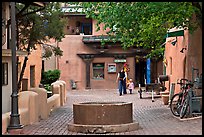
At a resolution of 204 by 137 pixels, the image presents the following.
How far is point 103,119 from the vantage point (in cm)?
1262

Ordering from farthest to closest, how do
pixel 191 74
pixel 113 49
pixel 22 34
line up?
pixel 113 49
pixel 22 34
pixel 191 74

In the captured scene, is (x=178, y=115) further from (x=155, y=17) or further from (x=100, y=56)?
(x=100, y=56)

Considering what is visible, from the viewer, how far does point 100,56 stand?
1494 inches

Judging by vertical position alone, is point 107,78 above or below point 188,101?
above

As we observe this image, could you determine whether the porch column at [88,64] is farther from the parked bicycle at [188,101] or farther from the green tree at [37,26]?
the parked bicycle at [188,101]

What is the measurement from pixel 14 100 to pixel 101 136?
2509 millimetres

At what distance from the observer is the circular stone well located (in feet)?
41.0

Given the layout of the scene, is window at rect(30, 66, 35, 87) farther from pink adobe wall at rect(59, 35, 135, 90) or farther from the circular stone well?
the circular stone well

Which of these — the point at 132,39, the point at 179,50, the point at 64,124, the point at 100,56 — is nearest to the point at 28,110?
the point at 64,124

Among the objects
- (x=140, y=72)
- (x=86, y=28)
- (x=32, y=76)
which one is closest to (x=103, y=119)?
(x=32, y=76)

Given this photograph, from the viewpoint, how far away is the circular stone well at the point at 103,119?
12500mm

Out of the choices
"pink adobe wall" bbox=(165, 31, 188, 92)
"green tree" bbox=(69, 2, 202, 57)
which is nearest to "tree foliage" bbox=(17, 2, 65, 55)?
"green tree" bbox=(69, 2, 202, 57)

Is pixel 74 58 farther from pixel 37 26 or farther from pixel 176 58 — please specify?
pixel 37 26

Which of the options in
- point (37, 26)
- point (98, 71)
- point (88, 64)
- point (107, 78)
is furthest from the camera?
point (98, 71)
